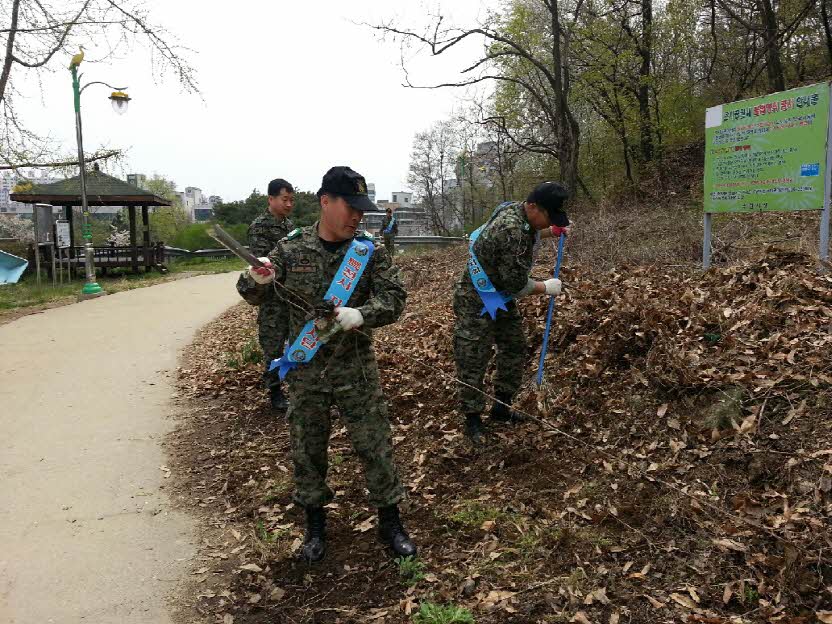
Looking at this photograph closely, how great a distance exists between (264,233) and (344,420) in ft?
10.4

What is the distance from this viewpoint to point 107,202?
73.1 ft

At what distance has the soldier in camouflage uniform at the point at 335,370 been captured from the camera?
3641mm

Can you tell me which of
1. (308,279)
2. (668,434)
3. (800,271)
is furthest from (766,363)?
(308,279)

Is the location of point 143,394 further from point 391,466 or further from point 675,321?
point 675,321

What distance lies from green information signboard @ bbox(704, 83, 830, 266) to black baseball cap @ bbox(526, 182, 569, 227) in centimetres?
268

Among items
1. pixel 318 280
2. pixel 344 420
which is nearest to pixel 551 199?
pixel 318 280

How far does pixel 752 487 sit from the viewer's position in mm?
3795

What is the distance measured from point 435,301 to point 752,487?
709 centimetres

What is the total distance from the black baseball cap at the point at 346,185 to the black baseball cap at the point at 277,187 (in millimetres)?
3072

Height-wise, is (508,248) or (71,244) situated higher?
(71,244)

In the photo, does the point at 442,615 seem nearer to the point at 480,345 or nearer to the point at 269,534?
the point at 269,534

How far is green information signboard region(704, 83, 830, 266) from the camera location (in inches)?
226

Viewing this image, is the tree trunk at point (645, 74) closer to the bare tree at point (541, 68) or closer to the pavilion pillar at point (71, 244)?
the bare tree at point (541, 68)

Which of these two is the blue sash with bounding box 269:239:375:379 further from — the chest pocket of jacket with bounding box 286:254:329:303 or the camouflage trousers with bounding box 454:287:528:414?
the camouflage trousers with bounding box 454:287:528:414
